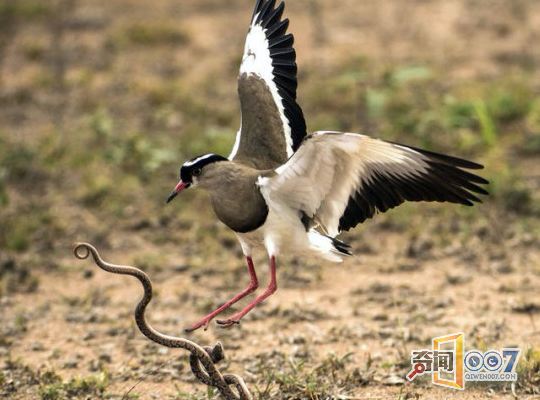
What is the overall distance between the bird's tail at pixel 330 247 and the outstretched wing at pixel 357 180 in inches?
4.1

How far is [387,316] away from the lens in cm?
638

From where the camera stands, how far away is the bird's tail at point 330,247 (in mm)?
4977

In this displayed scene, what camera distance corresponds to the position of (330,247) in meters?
4.98

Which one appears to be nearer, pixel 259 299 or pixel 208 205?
pixel 259 299

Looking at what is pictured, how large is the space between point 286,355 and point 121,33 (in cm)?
664

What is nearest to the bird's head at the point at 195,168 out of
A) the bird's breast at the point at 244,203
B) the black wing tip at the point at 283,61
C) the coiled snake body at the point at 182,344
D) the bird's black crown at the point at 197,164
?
the bird's black crown at the point at 197,164

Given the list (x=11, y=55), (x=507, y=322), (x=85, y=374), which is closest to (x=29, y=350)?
(x=85, y=374)

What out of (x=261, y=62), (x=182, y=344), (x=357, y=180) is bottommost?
(x=182, y=344)

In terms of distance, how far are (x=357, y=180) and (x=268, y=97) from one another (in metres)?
1.00

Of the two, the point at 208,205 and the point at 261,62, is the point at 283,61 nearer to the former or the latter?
the point at 261,62

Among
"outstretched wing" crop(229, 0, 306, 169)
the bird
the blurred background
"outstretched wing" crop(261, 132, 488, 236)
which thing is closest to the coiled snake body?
the bird

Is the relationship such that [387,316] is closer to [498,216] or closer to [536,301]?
[536,301]

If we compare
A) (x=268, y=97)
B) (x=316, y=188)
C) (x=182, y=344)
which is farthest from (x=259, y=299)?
(x=268, y=97)

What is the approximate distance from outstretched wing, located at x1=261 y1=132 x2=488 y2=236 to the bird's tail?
0.35 ft
